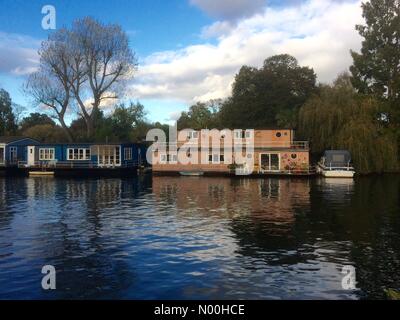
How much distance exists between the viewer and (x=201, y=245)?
1809 centimetres

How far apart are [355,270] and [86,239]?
1081cm

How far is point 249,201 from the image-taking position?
3091cm

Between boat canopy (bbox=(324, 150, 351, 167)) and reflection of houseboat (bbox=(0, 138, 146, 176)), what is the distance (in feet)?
82.8

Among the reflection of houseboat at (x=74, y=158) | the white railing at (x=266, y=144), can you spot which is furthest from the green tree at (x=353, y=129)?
the reflection of houseboat at (x=74, y=158)

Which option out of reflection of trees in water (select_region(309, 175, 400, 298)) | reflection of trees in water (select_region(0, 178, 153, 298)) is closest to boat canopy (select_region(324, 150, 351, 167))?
reflection of trees in water (select_region(309, 175, 400, 298))

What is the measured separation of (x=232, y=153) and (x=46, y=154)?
83.7 feet

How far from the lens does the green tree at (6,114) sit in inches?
3678

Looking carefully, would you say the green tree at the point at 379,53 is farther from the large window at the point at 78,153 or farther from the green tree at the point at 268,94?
the large window at the point at 78,153

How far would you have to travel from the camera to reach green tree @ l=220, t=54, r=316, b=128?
7012 cm

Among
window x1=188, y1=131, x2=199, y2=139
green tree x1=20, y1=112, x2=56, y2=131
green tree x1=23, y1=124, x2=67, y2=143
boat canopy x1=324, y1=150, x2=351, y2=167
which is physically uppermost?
green tree x1=20, y1=112, x2=56, y2=131

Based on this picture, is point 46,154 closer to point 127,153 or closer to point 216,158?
point 127,153

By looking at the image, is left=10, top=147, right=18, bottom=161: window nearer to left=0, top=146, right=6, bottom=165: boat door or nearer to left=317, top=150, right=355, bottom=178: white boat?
left=0, top=146, right=6, bottom=165: boat door

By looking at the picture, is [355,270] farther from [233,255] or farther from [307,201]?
[307,201]
